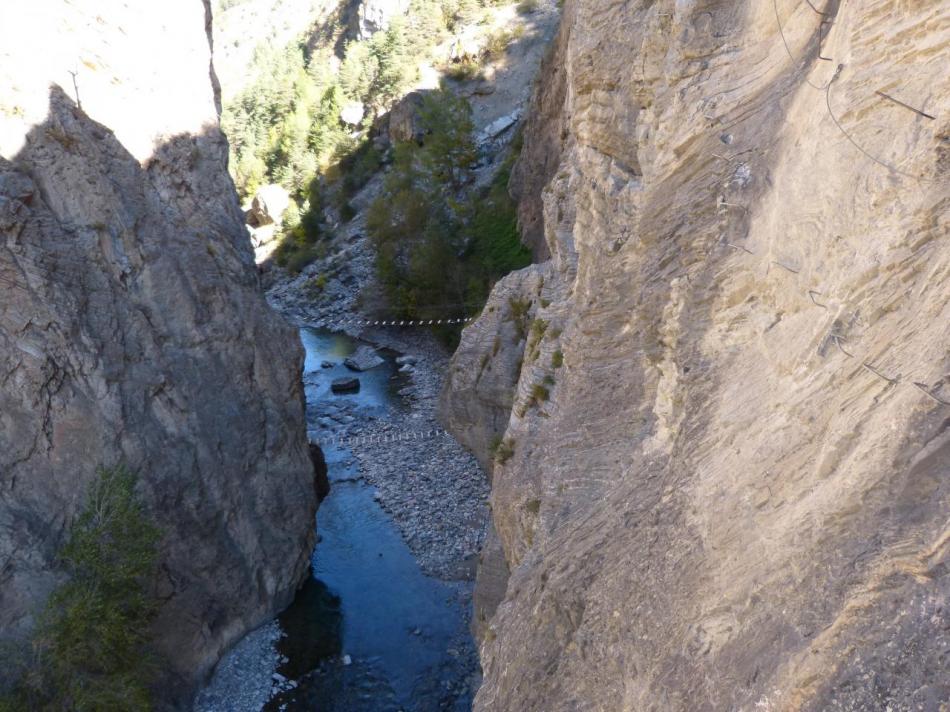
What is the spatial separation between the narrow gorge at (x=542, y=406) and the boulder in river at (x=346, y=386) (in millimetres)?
515

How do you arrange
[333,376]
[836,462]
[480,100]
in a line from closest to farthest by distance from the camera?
[836,462]
[333,376]
[480,100]

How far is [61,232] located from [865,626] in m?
15.2

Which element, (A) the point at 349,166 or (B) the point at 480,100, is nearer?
(B) the point at 480,100

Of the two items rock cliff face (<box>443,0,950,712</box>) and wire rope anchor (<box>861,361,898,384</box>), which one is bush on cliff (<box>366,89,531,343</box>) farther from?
wire rope anchor (<box>861,361,898,384</box>)

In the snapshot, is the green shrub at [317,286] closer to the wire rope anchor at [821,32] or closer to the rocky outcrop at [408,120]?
the rocky outcrop at [408,120]

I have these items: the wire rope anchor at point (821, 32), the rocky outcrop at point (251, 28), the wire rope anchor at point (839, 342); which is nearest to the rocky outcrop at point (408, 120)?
the rocky outcrop at point (251, 28)

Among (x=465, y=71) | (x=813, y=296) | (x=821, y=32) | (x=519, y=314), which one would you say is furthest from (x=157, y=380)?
(x=465, y=71)

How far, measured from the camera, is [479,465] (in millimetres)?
23531

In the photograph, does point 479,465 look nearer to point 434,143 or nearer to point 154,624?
point 154,624

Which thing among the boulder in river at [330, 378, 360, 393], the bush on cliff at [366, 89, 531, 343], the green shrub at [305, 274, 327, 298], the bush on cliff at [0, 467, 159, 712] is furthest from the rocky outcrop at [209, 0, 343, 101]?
the bush on cliff at [0, 467, 159, 712]

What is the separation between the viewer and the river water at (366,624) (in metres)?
15.6

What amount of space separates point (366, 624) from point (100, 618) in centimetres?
654

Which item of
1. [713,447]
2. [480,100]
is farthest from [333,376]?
[713,447]

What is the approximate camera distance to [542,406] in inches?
449
